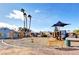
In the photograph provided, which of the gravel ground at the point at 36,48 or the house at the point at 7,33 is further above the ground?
the house at the point at 7,33

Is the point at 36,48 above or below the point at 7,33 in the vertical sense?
below

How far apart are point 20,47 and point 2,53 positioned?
22cm

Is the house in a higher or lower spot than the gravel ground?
higher

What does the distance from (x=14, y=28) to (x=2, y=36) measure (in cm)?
17

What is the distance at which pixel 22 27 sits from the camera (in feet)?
25.0

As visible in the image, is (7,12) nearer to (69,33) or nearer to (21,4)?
(21,4)

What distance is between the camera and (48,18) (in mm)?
7629

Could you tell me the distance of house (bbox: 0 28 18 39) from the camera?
7.62 m

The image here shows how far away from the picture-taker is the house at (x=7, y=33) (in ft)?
25.0

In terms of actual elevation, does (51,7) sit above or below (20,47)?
above

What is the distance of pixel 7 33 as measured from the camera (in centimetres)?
764

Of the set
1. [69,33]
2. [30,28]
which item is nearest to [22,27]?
[30,28]

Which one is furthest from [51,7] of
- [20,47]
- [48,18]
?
[20,47]

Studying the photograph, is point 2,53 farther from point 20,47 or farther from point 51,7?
point 51,7
